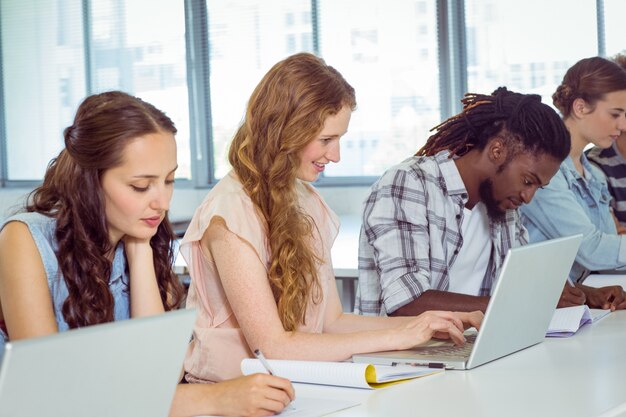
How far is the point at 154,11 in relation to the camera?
6113 millimetres

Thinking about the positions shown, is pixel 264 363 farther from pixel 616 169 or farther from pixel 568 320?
pixel 616 169

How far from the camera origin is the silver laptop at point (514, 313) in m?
1.68

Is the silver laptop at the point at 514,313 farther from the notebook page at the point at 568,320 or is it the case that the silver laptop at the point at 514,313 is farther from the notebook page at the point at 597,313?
the notebook page at the point at 597,313

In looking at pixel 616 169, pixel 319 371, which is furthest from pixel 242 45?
pixel 319 371

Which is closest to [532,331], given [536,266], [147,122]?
[536,266]

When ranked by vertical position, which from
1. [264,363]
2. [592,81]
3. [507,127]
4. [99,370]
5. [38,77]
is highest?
[38,77]

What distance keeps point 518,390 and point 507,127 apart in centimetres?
94

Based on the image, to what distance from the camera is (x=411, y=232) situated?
2322 mm

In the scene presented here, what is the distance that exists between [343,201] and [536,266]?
3.83 meters

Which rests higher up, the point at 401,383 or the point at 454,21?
the point at 454,21

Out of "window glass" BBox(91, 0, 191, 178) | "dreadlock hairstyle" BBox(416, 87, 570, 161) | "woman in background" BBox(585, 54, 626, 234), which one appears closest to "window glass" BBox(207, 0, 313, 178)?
"window glass" BBox(91, 0, 191, 178)

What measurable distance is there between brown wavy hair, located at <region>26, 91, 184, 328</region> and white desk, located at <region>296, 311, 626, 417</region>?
0.43m

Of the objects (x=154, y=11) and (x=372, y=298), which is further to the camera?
(x=154, y=11)

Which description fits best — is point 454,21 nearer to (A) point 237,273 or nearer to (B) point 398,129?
(B) point 398,129
